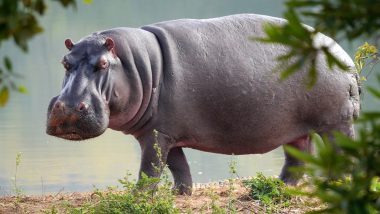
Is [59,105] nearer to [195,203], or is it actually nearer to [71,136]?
[71,136]

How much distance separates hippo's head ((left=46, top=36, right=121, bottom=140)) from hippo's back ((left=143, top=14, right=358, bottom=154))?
455 mm

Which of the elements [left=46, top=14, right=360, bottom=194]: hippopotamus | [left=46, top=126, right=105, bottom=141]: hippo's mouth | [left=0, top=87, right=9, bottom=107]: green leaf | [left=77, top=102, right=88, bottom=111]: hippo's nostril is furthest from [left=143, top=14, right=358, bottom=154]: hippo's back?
[left=0, top=87, right=9, bottom=107]: green leaf

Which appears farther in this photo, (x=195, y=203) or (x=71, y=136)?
(x=195, y=203)

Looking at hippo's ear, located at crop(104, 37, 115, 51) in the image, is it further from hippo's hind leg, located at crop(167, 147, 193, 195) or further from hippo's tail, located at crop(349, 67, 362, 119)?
hippo's tail, located at crop(349, 67, 362, 119)

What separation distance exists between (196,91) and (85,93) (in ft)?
2.70

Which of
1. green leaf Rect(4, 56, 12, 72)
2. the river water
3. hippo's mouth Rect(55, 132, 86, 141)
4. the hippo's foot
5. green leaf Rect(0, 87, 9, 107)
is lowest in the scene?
the river water

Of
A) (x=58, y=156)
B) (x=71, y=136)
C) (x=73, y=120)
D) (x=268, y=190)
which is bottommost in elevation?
(x=58, y=156)

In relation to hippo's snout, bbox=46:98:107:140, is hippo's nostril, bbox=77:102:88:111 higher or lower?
higher

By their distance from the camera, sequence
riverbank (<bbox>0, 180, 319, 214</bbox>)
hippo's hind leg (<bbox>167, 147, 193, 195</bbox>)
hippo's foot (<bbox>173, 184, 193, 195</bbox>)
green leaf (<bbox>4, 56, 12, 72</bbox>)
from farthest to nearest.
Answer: hippo's hind leg (<bbox>167, 147, 193, 195</bbox>) → hippo's foot (<bbox>173, 184, 193, 195</bbox>) → riverbank (<bbox>0, 180, 319, 214</bbox>) → green leaf (<bbox>4, 56, 12, 72</bbox>)

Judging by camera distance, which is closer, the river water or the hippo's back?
the hippo's back

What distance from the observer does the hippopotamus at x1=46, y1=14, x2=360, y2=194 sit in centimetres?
452

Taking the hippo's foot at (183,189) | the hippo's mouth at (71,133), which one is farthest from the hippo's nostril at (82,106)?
the hippo's foot at (183,189)

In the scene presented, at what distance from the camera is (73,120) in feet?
14.0

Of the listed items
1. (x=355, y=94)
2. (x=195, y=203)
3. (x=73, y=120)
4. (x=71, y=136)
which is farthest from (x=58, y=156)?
(x=73, y=120)
